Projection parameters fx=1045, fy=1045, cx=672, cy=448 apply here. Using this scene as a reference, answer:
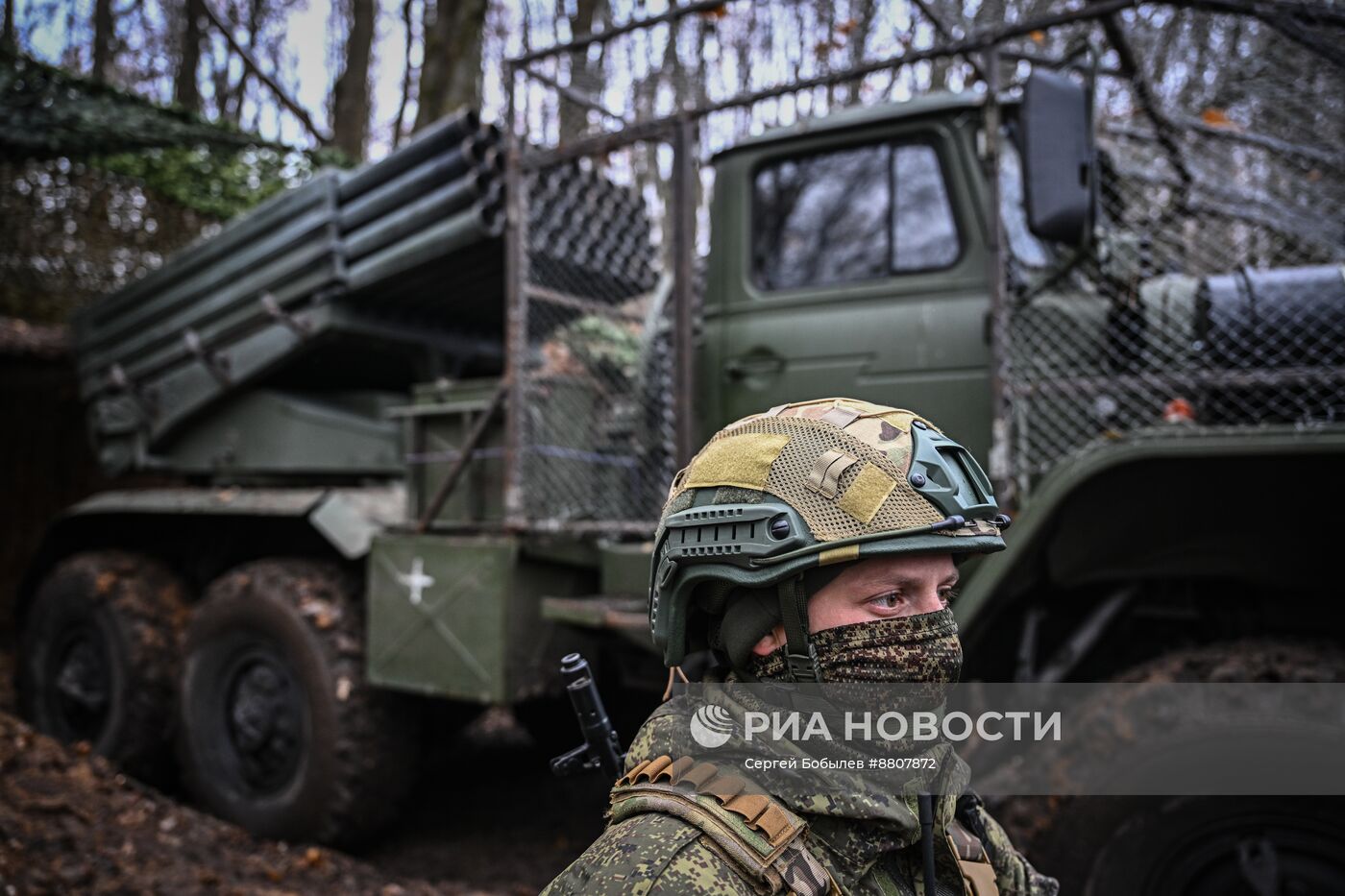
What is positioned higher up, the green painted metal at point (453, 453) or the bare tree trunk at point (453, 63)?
the bare tree trunk at point (453, 63)

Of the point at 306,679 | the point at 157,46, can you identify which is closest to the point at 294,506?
the point at 306,679

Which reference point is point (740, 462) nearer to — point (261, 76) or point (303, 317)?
point (303, 317)

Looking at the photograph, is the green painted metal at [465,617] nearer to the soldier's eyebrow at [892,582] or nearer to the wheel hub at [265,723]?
the wheel hub at [265,723]

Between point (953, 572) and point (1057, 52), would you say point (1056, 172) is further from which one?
point (953, 572)

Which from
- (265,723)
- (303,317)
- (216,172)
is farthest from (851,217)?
(216,172)

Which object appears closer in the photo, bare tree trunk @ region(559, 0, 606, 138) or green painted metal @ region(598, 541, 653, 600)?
green painted metal @ region(598, 541, 653, 600)

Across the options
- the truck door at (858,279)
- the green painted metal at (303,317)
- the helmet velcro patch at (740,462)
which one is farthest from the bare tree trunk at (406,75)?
the helmet velcro patch at (740,462)

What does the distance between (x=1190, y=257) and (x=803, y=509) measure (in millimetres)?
2508

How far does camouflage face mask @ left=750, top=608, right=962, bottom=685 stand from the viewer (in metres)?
1.37

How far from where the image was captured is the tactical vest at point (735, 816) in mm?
1183

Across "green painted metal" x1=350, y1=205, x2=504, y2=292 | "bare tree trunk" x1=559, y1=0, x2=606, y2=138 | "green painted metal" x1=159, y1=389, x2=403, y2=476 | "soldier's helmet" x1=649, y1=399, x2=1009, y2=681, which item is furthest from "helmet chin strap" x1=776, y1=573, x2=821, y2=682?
"green painted metal" x1=159, y1=389, x2=403, y2=476

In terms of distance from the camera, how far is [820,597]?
140 centimetres

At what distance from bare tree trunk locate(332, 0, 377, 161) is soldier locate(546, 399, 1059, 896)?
402 inches

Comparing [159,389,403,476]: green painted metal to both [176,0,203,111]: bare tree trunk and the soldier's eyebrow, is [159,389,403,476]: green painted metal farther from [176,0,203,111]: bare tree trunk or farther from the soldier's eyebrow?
[176,0,203,111]: bare tree trunk
